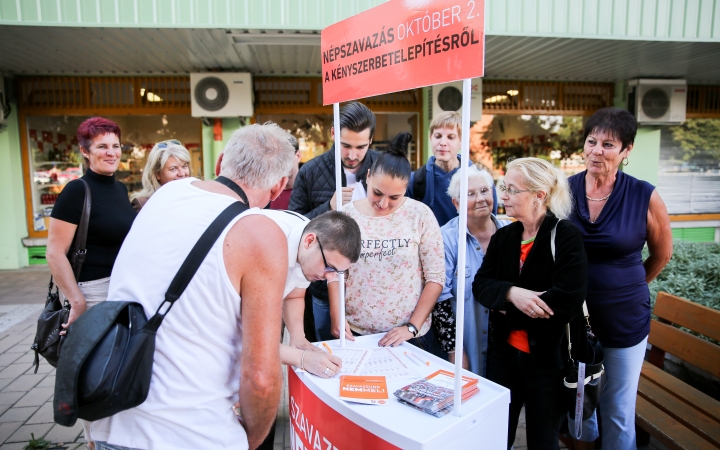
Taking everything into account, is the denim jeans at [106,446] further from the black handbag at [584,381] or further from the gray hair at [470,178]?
the gray hair at [470,178]

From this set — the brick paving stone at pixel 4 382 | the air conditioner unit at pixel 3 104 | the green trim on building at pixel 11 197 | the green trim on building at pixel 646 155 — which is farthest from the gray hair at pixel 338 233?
the green trim on building at pixel 646 155

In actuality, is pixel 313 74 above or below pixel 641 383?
above

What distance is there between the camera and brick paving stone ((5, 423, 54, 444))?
268 centimetres

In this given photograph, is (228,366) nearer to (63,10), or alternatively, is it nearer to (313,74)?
(63,10)

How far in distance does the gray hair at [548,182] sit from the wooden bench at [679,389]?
1227 millimetres

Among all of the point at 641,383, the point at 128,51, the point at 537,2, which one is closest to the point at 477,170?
the point at 641,383

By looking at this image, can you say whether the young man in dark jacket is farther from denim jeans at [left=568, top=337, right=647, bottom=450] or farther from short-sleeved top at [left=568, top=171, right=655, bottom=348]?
denim jeans at [left=568, top=337, right=647, bottom=450]

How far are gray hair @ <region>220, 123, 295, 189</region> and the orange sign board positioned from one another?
53 cm

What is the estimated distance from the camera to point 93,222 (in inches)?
91.7

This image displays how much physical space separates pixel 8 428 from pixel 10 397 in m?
0.51

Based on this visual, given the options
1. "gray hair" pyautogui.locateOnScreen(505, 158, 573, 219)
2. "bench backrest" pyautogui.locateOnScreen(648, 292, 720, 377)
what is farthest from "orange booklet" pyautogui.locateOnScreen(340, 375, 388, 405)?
"bench backrest" pyautogui.locateOnScreen(648, 292, 720, 377)

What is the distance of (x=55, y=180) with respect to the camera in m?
7.37

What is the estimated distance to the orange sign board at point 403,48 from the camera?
1307 mm

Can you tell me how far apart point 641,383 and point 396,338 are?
1.69m
